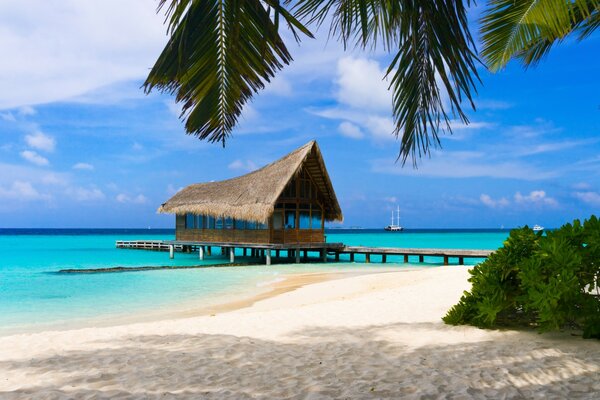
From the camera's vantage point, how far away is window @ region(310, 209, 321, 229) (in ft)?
81.3

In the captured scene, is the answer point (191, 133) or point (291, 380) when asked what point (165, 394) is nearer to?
point (291, 380)

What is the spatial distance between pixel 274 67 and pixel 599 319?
428 cm

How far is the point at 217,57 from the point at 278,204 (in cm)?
2086

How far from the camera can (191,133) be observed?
314cm

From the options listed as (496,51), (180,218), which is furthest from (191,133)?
(180,218)

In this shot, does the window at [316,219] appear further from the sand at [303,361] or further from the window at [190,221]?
the sand at [303,361]

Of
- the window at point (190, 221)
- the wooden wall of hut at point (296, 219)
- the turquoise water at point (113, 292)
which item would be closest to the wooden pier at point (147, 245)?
the window at point (190, 221)

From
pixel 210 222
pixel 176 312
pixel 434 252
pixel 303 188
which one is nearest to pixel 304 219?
pixel 303 188

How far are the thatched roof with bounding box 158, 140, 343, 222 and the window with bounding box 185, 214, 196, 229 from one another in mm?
1081

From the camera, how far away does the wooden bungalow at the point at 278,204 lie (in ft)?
75.0

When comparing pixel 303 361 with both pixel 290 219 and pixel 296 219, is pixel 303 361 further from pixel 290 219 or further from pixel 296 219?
pixel 290 219

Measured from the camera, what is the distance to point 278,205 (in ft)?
77.7

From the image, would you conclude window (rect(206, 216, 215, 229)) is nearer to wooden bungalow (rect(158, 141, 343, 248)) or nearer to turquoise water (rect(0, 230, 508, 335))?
wooden bungalow (rect(158, 141, 343, 248))

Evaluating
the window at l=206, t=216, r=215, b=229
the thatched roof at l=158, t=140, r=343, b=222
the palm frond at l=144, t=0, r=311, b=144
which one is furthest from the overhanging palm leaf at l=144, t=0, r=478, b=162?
the window at l=206, t=216, r=215, b=229
